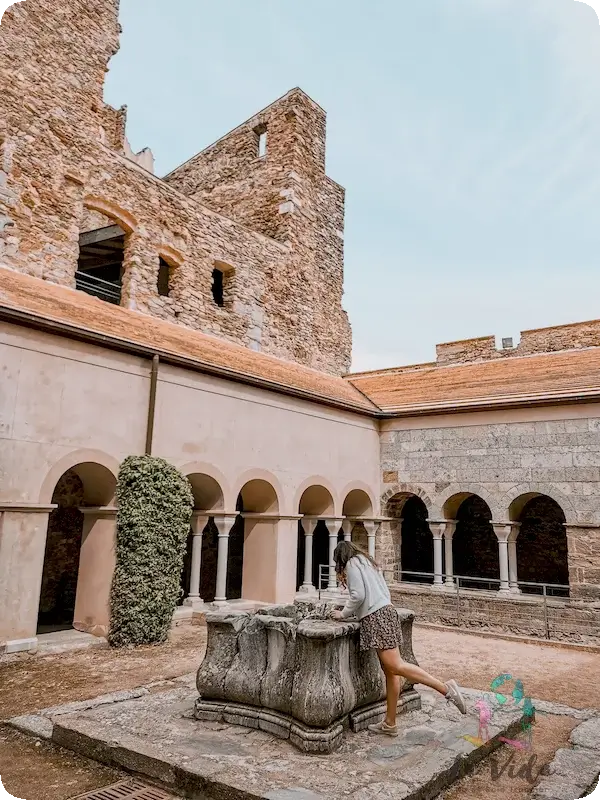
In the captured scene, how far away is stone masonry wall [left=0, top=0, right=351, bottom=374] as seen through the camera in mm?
11578

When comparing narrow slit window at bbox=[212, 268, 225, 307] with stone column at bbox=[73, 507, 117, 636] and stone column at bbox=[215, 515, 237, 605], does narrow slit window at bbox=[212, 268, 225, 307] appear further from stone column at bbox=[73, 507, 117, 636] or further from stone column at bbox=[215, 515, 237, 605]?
stone column at bbox=[73, 507, 117, 636]

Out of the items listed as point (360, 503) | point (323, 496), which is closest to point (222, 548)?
point (323, 496)

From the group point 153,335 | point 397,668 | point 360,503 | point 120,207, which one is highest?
point 120,207

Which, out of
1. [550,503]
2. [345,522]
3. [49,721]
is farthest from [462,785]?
[550,503]

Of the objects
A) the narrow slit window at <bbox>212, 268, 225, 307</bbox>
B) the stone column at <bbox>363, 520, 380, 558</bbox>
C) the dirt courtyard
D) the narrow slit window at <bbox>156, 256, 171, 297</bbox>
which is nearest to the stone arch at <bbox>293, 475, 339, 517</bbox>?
the stone column at <bbox>363, 520, 380, 558</bbox>

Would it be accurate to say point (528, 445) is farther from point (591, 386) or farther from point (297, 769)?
point (297, 769)

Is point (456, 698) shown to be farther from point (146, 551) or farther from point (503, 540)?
point (503, 540)

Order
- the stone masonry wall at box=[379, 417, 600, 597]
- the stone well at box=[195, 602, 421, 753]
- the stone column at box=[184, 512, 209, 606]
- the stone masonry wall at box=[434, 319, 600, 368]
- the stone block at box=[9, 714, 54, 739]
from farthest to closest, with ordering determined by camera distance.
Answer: the stone masonry wall at box=[434, 319, 600, 368], the stone masonry wall at box=[379, 417, 600, 597], the stone column at box=[184, 512, 209, 606], the stone block at box=[9, 714, 54, 739], the stone well at box=[195, 602, 421, 753]

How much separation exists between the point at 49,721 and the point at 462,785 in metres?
3.13

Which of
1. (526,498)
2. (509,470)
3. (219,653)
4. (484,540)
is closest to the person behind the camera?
(219,653)

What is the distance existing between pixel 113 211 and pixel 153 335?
4.58m

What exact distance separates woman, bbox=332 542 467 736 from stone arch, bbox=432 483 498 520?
25.2 feet

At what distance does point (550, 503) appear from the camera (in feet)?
46.6

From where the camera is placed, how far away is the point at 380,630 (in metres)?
4.15
